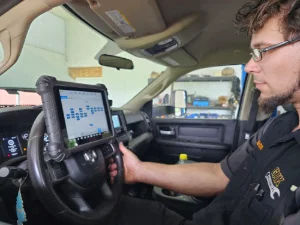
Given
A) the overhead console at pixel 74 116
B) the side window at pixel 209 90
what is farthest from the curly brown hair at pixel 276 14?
the side window at pixel 209 90

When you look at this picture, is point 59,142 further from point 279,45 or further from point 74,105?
point 279,45

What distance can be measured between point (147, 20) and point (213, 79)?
279cm

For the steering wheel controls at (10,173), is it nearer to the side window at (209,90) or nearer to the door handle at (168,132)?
the door handle at (168,132)

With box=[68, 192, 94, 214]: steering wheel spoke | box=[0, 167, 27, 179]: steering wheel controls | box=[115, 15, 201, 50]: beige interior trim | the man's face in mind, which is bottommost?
box=[68, 192, 94, 214]: steering wheel spoke

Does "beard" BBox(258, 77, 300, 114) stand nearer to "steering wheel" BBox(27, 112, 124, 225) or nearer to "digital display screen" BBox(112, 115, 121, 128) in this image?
"steering wheel" BBox(27, 112, 124, 225)

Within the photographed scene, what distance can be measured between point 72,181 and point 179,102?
5.52 ft

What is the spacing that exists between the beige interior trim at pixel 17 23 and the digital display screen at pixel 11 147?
30cm

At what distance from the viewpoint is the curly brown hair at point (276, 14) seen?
80 cm

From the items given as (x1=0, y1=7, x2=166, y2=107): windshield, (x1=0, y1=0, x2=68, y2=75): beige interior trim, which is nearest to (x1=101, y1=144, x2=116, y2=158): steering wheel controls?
(x1=0, y1=0, x2=68, y2=75): beige interior trim

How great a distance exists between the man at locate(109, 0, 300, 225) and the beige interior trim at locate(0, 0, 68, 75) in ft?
1.76

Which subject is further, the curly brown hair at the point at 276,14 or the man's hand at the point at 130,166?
the man's hand at the point at 130,166

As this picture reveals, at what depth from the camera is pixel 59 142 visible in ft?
2.28

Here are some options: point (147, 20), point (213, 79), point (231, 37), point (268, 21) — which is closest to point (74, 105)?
point (147, 20)

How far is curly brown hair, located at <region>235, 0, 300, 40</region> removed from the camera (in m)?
0.80
